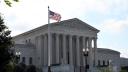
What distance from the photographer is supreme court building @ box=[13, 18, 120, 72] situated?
339ft

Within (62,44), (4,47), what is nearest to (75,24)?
(62,44)

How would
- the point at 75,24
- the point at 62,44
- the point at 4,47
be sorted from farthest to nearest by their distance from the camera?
the point at 75,24 < the point at 62,44 < the point at 4,47

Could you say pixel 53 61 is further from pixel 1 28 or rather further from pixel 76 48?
pixel 1 28

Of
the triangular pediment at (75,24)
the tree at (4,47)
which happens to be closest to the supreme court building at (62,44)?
the triangular pediment at (75,24)

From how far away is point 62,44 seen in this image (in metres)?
106

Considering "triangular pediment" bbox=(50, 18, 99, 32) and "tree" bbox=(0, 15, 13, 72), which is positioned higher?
"triangular pediment" bbox=(50, 18, 99, 32)

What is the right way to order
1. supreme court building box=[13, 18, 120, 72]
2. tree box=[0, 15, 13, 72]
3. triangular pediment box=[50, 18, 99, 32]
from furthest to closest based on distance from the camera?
triangular pediment box=[50, 18, 99, 32] < supreme court building box=[13, 18, 120, 72] < tree box=[0, 15, 13, 72]

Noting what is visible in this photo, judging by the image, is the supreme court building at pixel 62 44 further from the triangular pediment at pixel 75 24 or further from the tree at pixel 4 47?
the tree at pixel 4 47

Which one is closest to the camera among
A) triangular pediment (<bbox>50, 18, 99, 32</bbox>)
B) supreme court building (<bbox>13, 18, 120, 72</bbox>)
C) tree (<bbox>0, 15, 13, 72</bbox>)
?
tree (<bbox>0, 15, 13, 72</bbox>)

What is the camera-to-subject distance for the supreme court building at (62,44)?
103 meters

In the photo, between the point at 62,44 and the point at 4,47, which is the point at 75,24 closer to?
the point at 62,44

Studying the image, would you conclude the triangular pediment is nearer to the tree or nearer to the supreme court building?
the supreme court building

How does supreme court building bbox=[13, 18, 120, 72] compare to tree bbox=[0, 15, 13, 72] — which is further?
supreme court building bbox=[13, 18, 120, 72]

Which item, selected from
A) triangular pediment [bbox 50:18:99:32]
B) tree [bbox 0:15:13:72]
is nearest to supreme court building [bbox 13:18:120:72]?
triangular pediment [bbox 50:18:99:32]
